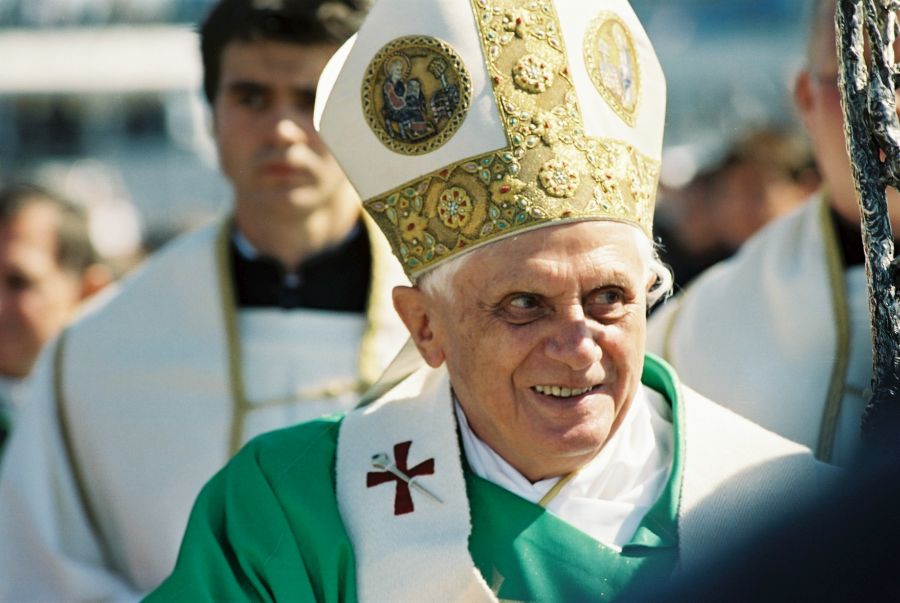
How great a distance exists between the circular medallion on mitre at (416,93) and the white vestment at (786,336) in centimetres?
127

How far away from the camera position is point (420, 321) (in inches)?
128

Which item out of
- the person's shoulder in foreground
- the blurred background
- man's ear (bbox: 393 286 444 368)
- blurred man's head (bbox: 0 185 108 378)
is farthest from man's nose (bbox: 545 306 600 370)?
the blurred background

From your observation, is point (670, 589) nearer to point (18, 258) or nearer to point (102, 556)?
point (102, 556)

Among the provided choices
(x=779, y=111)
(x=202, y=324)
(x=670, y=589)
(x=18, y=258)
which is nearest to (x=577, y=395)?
(x=670, y=589)

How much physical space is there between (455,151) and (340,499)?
0.74 metres

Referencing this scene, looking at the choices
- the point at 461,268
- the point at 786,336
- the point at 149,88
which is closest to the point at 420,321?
the point at 461,268

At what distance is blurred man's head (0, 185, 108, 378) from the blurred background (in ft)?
Result: 21.5

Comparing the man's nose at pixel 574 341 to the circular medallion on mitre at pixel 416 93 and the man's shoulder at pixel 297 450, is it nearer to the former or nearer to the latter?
the circular medallion on mitre at pixel 416 93

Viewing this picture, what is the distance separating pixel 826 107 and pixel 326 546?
178cm

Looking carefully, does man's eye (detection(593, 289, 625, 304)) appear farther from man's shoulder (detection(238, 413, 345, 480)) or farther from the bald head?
the bald head

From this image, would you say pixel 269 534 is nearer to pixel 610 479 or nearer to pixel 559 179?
pixel 610 479

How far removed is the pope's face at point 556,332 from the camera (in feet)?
9.82

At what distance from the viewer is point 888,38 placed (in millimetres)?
2811

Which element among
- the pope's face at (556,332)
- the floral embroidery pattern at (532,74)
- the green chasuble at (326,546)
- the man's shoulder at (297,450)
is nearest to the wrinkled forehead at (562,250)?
the pope's face at (556,332)
